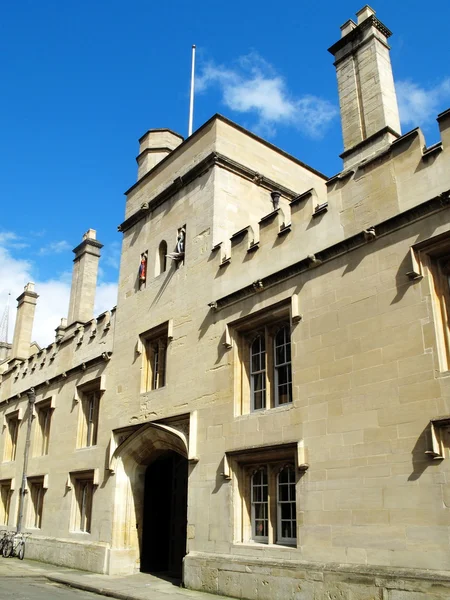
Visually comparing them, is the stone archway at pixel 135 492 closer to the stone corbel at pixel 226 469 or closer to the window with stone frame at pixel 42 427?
the stone corbel at pixel 226 469

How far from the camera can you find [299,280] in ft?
33.7

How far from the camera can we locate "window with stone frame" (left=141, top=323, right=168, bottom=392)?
1388 cm

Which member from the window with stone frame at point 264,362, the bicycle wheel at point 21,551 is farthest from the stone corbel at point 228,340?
the bicycle wheel at point 21,551

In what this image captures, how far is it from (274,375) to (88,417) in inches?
326

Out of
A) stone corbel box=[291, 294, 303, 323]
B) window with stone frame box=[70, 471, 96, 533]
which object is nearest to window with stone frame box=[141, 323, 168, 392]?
window with stone frame box=[70, 471, 96, 533]

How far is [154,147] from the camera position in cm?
1723

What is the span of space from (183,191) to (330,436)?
25.8ft

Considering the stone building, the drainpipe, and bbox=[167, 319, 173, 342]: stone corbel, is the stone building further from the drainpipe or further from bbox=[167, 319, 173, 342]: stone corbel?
the drainpipe

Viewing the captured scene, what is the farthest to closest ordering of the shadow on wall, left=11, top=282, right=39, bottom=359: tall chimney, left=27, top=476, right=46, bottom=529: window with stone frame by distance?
left=11, top=282, right=39, bottom=359: tall chimney < left=27, top=476, right=46, bottom=529: window with stone frame < the shadow on wall

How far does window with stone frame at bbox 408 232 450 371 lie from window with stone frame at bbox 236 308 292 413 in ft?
9.48

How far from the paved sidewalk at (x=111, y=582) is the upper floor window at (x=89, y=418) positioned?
11.0 ft

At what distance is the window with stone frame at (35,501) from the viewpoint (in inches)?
738

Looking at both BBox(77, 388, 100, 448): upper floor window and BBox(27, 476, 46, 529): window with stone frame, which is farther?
BBox(27, 476, 46, 529): window with stone frame

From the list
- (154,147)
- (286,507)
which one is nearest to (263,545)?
(286,507)
